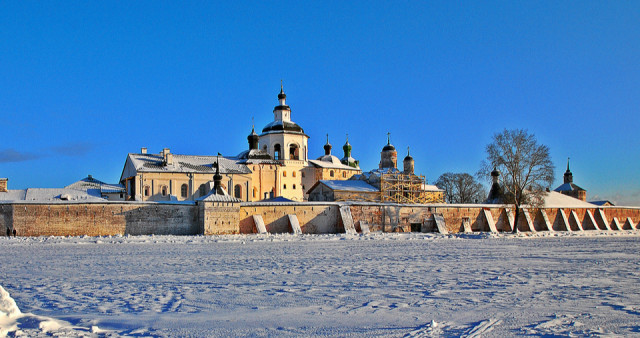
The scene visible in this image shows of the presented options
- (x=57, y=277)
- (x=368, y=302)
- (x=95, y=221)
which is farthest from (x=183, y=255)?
(x=95, y=221)

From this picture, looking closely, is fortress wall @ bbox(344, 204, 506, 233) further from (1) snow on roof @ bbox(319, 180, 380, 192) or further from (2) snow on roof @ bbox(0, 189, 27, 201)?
(2) snow on roof @ bbox(0, 189, 27, 201)

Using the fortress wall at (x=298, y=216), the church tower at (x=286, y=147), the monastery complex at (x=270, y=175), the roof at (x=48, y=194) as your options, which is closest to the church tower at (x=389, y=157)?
the monastery complex at (x=270, y=175)

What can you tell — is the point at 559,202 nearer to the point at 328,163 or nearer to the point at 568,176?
the point at 328,163

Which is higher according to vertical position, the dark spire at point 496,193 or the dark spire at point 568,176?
the dark spire at point 568,176

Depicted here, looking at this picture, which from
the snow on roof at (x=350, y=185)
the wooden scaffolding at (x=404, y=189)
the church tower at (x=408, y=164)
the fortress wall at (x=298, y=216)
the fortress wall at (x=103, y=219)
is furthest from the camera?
the church tower at (x=408, y=164)

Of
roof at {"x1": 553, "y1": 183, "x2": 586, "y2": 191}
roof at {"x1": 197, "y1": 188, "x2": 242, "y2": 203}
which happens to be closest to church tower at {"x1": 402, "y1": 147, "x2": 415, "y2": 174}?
roof at {"x1": 197, "y1": 188, "x2": 242, "y2": 203}

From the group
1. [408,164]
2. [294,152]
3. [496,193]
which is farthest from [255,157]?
[496,193]

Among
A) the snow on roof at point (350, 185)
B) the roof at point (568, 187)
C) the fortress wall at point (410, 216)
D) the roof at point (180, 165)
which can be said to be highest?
the roof at point (180, 165)

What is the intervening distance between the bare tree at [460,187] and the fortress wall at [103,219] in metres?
31.2

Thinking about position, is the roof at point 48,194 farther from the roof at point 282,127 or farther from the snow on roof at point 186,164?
the roof at point 282,127

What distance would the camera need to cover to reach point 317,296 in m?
7.48

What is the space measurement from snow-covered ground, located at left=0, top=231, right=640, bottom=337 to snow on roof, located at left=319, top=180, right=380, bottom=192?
67.6ft

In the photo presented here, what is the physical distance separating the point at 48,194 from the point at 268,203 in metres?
13.5

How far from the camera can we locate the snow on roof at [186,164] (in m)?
33.7
